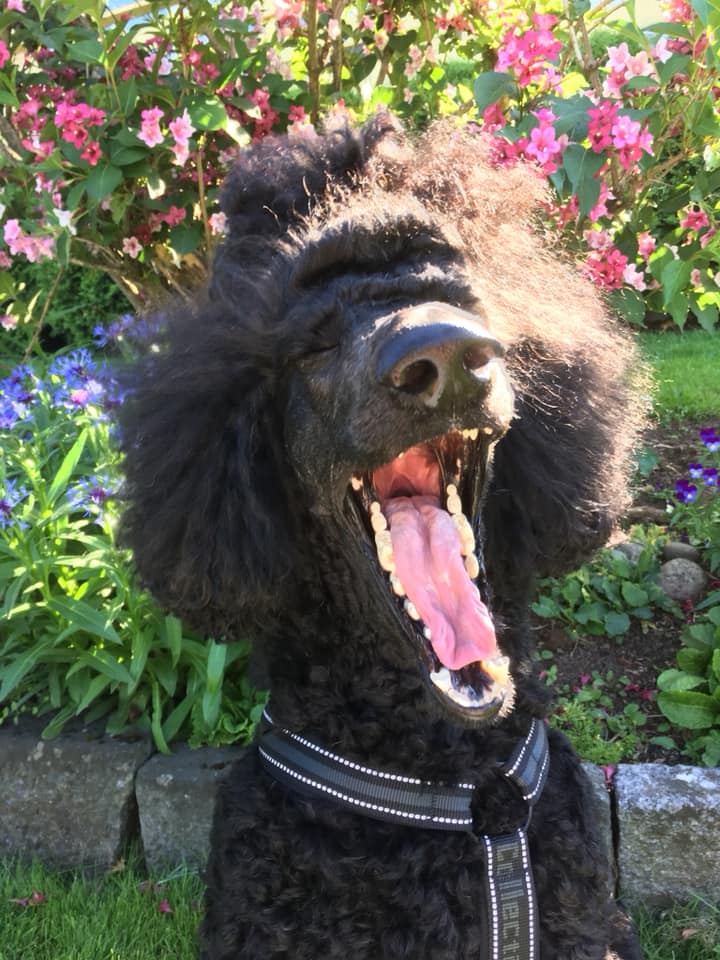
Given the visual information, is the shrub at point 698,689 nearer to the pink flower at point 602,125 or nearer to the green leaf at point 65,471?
the pink flower at point 602,125

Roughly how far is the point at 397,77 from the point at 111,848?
2.44 metres

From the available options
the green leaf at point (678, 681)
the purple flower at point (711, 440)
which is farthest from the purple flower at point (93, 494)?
the purple flower at point (711, 440)

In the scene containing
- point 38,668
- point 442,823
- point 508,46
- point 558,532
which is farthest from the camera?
point 38,668

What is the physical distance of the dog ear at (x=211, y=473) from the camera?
1278 mm

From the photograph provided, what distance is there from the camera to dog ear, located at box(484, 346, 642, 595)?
4.53 feet

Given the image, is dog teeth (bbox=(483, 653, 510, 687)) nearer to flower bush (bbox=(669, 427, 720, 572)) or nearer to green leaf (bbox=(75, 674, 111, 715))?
green leaf (bbox=(75, 674, 111, 715))

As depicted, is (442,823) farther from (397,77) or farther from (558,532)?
(397,77)

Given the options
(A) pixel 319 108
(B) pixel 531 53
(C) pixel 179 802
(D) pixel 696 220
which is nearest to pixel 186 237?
(A) pixel 319 108

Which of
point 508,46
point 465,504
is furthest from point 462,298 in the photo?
point 508,46

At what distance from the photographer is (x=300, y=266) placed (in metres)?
1.20

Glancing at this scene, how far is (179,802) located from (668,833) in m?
1.13

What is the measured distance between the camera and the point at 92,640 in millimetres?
2326

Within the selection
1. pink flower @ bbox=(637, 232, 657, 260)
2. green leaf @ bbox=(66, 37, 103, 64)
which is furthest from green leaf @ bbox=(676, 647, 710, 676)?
green leaf @ bbox=(66, 37, 103, 64)

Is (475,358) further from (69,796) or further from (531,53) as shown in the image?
(69,796)
